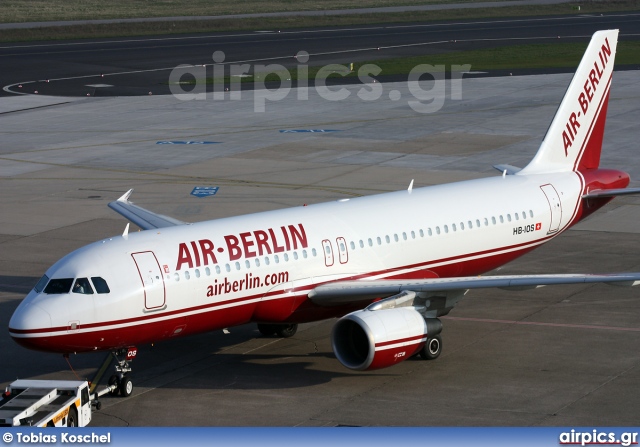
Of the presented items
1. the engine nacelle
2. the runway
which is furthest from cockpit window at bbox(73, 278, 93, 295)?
the runway

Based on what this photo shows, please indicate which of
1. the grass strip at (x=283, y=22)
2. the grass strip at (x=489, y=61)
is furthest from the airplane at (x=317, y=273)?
the grass strip at (x=283, y=22)

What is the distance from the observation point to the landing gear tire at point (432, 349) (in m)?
31.0

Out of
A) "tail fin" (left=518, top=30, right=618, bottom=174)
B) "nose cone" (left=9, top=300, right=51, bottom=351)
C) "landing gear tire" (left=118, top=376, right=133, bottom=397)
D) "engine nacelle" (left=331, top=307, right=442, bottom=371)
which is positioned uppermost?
"tail fin" (left=518, top=30, right=618, bottom=174)

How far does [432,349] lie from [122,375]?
8.64 m

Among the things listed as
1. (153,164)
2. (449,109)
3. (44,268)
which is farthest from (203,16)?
(44,268)

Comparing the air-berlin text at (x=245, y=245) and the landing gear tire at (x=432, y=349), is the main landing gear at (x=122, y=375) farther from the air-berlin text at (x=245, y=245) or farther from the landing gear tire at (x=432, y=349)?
the landing gear tire at (x=432, y=349)

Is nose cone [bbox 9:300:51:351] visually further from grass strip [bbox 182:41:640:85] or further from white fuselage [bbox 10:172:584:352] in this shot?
grass strip [bbox 182:41:640:85]

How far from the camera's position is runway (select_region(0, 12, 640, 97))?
296 ft

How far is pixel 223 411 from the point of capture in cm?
2739

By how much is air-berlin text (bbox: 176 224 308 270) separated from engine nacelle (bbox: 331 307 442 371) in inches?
122

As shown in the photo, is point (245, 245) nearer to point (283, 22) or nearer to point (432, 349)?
point (432, 349)

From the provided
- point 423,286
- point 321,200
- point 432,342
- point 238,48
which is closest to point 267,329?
point 432,342

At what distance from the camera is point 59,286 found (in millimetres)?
27859

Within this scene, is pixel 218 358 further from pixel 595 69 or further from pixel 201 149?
pixel 201 149
